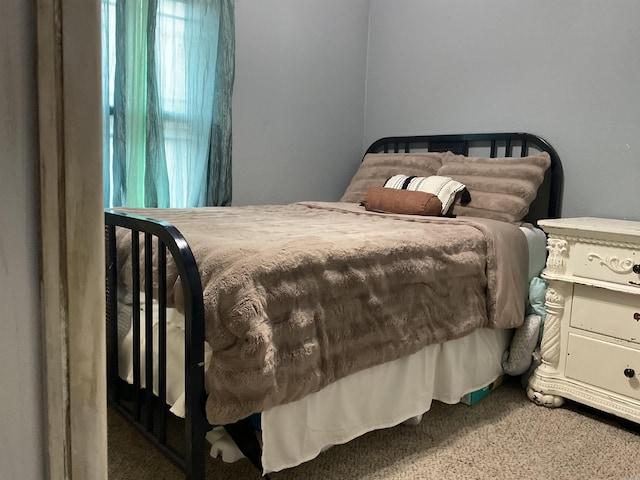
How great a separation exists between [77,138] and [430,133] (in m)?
2.78

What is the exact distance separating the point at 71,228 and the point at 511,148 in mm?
2554

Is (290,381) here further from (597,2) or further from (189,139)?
(597,2)

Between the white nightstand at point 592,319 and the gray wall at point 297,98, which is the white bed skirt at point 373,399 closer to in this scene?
the white nightstand at point 592,319

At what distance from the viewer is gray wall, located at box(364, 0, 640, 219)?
2.29m

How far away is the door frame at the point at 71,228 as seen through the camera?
52 cm

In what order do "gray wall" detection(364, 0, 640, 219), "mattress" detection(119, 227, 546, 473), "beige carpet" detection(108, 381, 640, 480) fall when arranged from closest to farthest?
"mattress" detection(119, 227, 546, 473) < "beige carpet" detection(108, 381, 640, 480) < "gray wall" detection(364, 0, 640, 219)

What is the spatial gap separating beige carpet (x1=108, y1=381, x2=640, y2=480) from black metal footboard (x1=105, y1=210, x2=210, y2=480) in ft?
0.39

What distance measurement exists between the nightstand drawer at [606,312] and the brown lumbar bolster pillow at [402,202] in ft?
2.24

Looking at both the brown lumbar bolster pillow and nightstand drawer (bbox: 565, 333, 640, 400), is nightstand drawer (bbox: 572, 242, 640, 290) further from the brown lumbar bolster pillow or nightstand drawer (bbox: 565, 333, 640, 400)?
the brown lumbar bolster pillow

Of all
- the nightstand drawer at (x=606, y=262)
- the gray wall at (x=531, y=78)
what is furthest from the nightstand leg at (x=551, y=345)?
the gray wall at (x=531, y=78)

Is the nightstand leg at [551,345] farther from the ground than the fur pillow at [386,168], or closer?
closer

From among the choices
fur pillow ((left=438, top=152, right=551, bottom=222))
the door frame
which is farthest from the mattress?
the door frame

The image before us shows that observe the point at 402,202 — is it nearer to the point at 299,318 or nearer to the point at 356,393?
the point at 356,393

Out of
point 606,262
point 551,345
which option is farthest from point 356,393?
point 606,262
